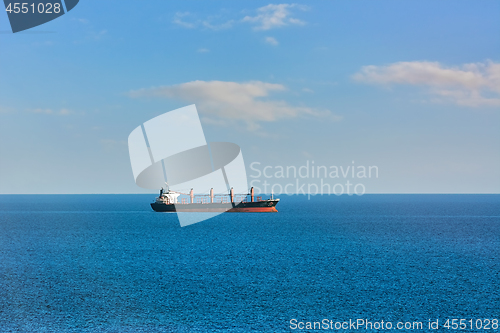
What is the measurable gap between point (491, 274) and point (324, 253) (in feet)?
63.3

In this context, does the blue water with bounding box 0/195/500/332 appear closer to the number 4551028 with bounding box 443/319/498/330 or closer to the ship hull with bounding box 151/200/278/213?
the number 4551028 with bounding box 443/319/498/330

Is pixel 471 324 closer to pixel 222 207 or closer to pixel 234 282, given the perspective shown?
pixel 234 282

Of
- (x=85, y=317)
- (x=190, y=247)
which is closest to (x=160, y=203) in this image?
(x=190, y=247)

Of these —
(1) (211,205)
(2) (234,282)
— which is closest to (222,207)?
(1) (211,205)

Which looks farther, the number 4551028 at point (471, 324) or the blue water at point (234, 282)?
the blue water at point (234, 282)

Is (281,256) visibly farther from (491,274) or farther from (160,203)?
(160,203)

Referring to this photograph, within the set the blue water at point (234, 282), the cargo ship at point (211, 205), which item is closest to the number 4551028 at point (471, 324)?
the blue water at point (234, 282)

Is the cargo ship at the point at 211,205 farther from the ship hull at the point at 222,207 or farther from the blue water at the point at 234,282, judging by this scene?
the blue water at the point at 234,282

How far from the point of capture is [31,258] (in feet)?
173

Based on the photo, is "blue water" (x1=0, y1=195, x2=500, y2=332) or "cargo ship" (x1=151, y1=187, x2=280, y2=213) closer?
"blue water" (x1=0, y1=195, x2=500, y2=332)

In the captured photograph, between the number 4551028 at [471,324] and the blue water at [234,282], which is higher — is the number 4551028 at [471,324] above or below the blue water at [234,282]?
below

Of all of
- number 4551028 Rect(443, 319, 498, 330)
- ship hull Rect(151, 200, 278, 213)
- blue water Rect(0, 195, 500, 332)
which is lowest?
number 4551028 Rect(443, 319, 498, 330)

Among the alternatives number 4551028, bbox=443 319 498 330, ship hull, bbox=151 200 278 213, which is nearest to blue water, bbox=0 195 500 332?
number 4551028, bbox=443 319 498 330

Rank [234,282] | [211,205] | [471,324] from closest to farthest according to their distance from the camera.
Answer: [471,324] < [234,282] < [211,205]
